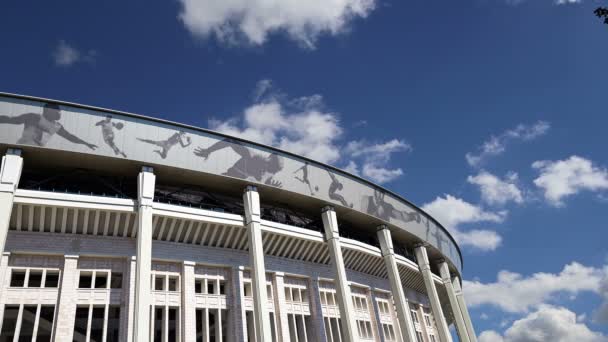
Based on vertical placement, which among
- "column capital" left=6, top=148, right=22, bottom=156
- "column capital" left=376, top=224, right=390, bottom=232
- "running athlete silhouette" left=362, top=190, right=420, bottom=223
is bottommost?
"column capital" left=376, top=224, right=390, bottom=232

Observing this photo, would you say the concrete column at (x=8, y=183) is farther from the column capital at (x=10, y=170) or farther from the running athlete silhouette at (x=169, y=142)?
the running athlete silhouette at (x=169, y=142)

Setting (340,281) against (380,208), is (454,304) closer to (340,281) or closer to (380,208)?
(380,208)

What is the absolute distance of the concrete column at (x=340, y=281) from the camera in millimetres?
26125

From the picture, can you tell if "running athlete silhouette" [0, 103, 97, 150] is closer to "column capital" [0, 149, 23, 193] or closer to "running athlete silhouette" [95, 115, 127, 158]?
"column capital" [0, 149, 23, 193]

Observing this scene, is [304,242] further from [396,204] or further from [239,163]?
[396,204]

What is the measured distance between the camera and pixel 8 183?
67.3 ft

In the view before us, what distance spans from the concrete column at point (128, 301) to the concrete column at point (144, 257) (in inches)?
58.6

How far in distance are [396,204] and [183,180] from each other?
17.4m

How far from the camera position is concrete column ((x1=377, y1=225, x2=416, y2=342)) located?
99.2 feet

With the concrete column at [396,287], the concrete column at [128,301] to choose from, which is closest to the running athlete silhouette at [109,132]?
the concrete column at [128,301]

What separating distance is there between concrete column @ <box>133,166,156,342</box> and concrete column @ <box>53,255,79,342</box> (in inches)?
148

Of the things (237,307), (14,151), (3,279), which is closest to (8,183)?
(14,151)

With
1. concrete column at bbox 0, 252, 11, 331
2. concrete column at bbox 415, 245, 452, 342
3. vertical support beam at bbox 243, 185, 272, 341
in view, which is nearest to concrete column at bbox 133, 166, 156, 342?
vertical support beam at bbox 243, 185, 272, 341

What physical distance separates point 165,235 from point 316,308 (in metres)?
11.2
